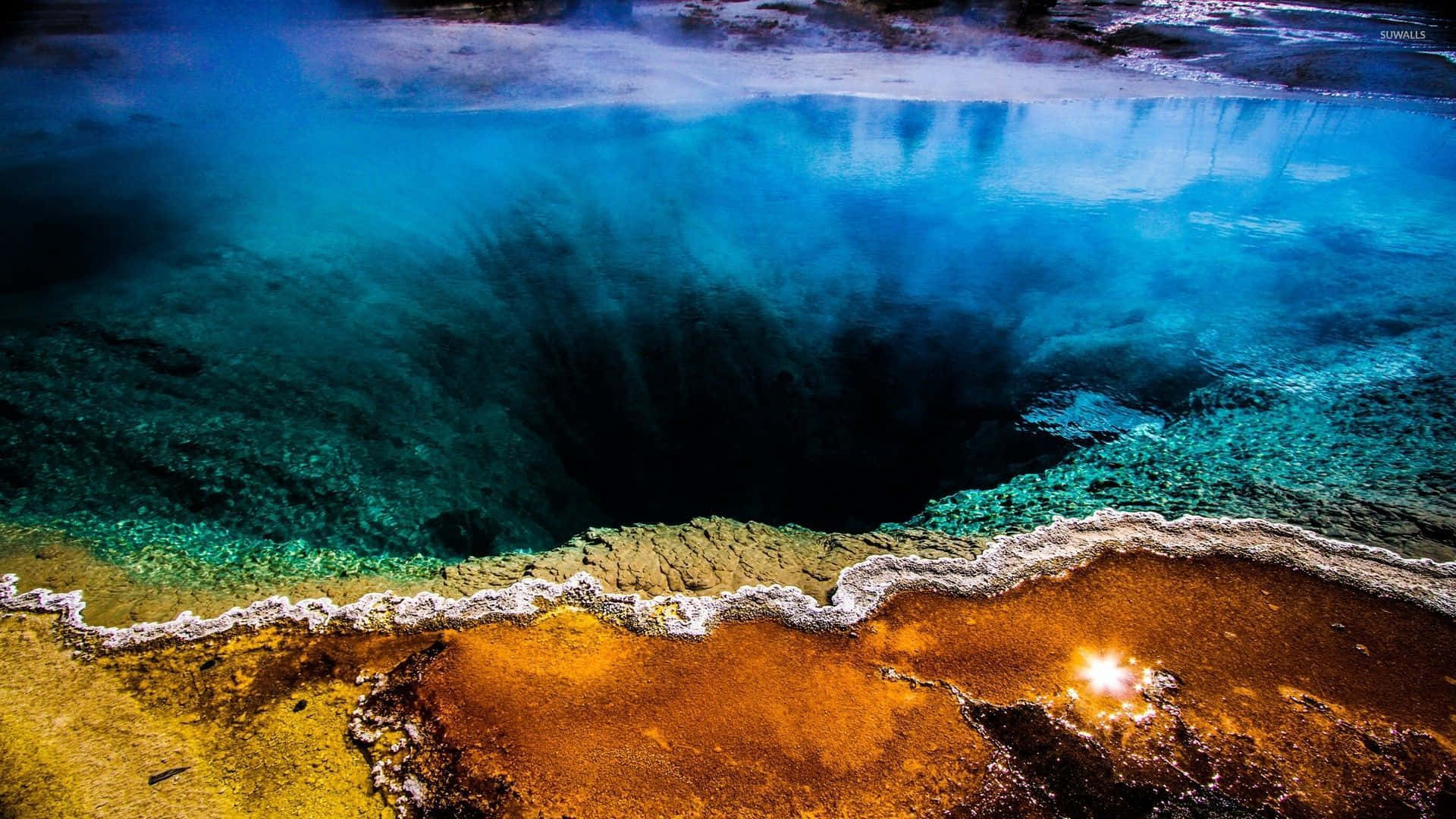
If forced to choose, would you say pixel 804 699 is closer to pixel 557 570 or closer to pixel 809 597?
pixel 809 597

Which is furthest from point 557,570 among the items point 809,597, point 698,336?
point 698,336

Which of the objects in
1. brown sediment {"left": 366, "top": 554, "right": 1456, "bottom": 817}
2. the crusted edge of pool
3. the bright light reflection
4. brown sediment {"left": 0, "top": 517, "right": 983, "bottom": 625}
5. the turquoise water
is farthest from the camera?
the turquoise water

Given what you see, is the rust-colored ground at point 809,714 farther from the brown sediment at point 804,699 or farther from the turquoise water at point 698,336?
the turquoise water at point 698,336

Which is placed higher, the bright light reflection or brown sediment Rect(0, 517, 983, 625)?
the bright light reflection

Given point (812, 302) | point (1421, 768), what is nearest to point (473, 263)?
point (812, 302)

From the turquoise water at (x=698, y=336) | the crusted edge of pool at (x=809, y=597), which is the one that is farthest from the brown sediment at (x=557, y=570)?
the turquoise water at (x=698, y=336)

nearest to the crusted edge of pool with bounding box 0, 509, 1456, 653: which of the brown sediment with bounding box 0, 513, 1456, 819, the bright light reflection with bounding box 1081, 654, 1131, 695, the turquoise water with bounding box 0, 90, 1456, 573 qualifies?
the brown sediment with bounding box 0, 513, 1456, 819

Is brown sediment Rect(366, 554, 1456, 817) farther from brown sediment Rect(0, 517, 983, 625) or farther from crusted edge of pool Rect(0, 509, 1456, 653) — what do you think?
brown sediment Rect(0, 517, 983, 625)
